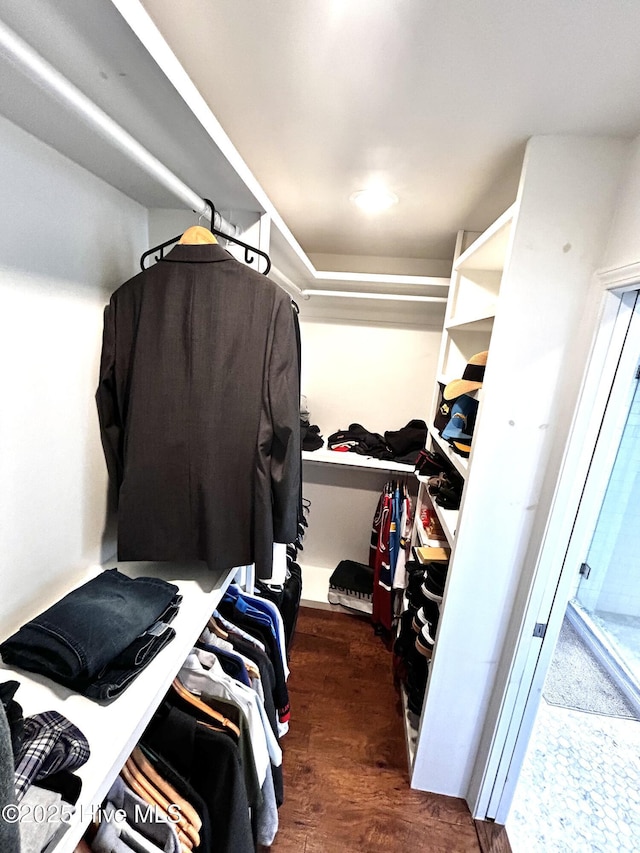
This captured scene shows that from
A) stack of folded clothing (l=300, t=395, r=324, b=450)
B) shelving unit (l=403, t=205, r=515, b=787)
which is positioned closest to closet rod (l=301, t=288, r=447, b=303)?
shelving unit (l=403, t=205, r=515, b=787)

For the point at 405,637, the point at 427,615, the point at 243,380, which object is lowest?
the point at 405,637

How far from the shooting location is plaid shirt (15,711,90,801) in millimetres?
452

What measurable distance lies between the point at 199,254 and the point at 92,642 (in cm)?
83

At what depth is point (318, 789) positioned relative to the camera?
1.38 m

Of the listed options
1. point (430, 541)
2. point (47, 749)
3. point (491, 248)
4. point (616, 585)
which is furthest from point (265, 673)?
point (616, 585)

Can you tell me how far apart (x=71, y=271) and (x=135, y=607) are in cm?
76

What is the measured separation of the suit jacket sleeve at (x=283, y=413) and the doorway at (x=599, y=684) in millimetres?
833

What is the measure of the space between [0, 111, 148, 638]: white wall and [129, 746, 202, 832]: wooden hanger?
0.38 m

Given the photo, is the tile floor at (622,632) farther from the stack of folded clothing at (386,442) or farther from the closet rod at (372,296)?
the closet rod at (372,296)

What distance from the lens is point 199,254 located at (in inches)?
33.9

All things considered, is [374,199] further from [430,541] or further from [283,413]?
[430,541]

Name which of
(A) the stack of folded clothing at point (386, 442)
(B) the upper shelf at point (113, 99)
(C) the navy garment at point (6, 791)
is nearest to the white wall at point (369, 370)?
(A) the stack of folded clothing at point (386, 442)

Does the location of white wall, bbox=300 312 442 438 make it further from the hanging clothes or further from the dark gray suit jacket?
the dark gray suit jacket

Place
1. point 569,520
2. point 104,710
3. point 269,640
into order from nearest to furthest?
1. point 104,710
2. point 569,520
3. point 269,640
